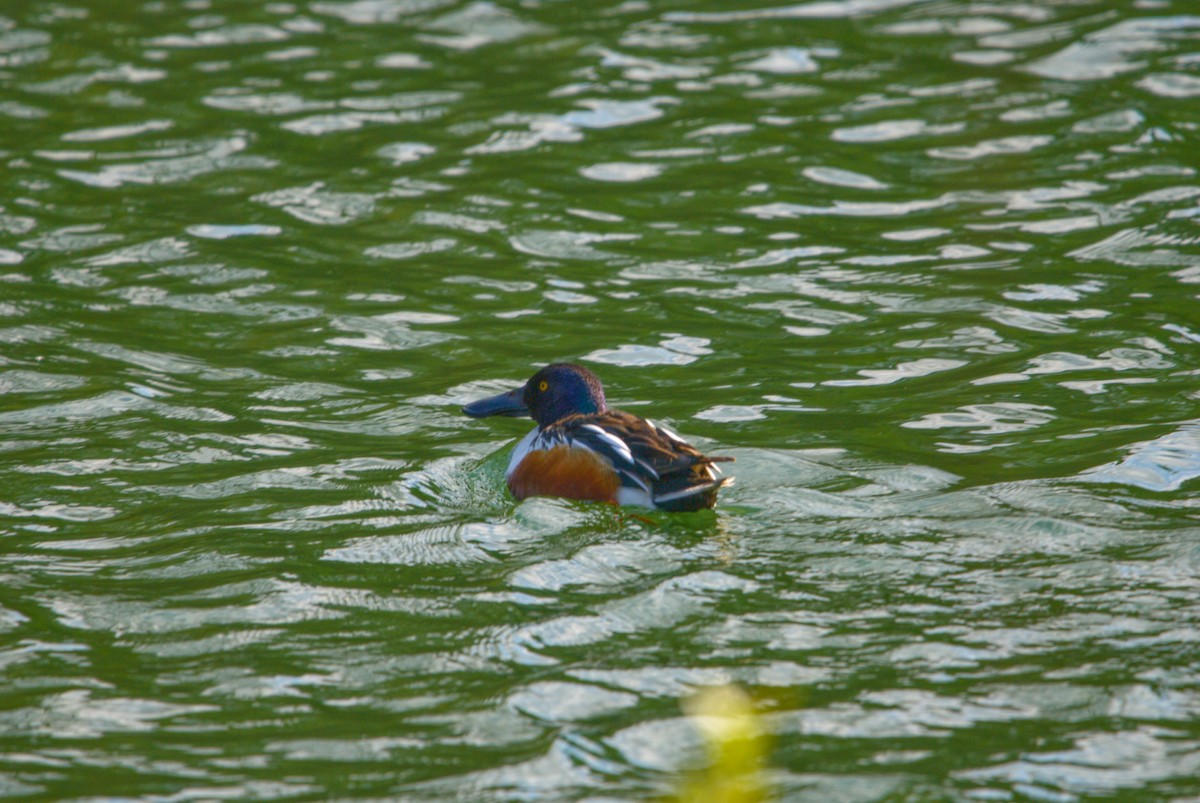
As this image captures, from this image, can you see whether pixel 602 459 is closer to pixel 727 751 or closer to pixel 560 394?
pixel 560 394

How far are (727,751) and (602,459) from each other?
2.51 meters

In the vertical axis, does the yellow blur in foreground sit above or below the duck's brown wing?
below

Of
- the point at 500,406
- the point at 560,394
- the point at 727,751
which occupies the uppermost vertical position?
the point at 560,394

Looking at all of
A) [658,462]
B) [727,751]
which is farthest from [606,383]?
[727,751]

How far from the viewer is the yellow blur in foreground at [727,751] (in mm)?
4699

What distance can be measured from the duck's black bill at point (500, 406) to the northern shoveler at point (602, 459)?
0.29m

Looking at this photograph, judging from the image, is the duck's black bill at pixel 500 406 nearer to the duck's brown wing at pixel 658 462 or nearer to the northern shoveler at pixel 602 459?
the northern shoveler at pixel 602 459

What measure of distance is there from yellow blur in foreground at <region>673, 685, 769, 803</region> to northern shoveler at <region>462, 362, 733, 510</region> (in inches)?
71.6

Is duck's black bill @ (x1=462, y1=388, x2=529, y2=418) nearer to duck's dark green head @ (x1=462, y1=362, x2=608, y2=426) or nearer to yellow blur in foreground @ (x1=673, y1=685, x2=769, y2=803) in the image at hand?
duck's dark green head @ (x1=462, y1=362, x2=608, y2=426)

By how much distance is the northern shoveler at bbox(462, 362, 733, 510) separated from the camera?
698 centimetres

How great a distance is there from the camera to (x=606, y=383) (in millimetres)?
9133

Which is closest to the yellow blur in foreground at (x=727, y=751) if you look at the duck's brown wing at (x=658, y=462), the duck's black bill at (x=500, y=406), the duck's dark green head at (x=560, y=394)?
the duck's brown wing at (x=658, y=462)

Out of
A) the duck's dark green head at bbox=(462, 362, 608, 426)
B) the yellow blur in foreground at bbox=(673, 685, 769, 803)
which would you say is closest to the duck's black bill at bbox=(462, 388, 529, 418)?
the duck's dark green head at bbox=(462, 362, 608, 426)

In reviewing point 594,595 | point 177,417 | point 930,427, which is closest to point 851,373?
point 930,427
